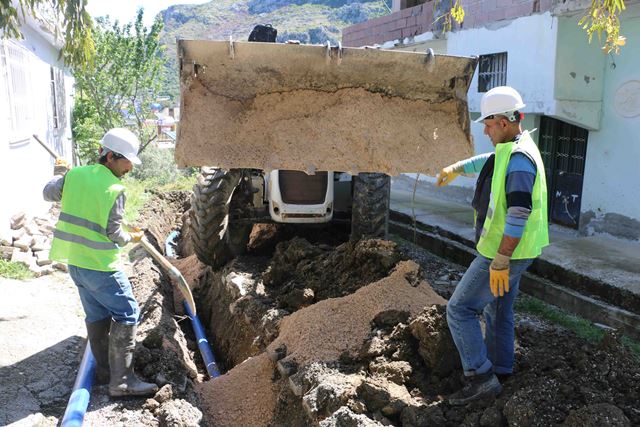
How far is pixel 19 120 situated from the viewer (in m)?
9.85

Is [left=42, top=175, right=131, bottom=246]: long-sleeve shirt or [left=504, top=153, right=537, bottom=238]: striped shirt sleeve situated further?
[left=42, top=175, right=131, bottom=246]: long-sleeve shirt

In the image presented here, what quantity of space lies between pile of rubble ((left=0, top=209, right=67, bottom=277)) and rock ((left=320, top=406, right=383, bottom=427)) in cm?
498

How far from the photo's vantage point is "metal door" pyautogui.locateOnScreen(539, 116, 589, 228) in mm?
9297


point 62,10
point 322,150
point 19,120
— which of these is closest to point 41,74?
point 19,120

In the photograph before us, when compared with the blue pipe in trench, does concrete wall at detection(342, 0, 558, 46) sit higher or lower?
higher

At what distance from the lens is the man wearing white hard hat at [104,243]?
3.98 metres

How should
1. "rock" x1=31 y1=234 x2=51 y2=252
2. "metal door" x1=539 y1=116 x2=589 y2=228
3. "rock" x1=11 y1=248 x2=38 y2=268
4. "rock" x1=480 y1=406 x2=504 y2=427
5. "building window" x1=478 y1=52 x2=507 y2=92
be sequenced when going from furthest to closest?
"building window" x1=478 y1=52 x2=507 y2=92, "metal door" x1=539 y1=116 x2=589 y2=228, "rock" x1=31 y1=234 x2=51 y2=252, "rock" x1=11 y1=248 x2=38 y2=268, "rock" x1=480 y1=406 x2=504 y2=427

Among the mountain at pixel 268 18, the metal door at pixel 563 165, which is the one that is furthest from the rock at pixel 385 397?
the mountain at pixel 268 18

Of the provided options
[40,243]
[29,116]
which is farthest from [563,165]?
[29,116]

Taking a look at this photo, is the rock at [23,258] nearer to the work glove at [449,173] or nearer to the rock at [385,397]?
the rock at [385,397]

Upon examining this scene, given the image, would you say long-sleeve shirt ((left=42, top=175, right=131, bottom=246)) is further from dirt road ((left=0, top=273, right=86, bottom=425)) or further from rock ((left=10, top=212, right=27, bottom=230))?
rock ((left=10, top=212, right=27, bottom=230))

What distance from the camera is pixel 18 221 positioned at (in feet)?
27.6

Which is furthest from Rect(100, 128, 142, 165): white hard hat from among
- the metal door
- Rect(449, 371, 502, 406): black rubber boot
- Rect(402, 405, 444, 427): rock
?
the metal door

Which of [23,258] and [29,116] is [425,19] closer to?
[29,116]
